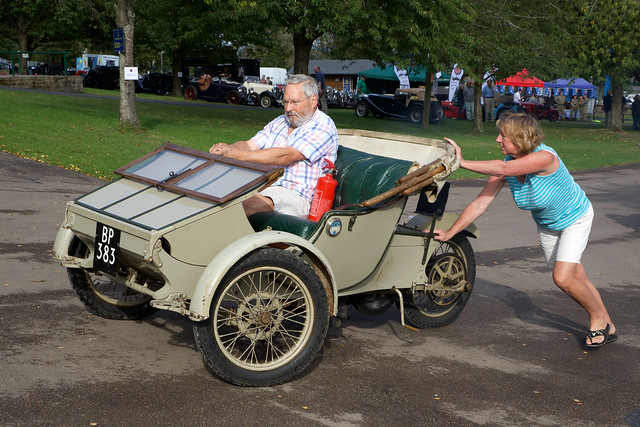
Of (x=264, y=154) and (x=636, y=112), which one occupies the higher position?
(x=264, y=154)

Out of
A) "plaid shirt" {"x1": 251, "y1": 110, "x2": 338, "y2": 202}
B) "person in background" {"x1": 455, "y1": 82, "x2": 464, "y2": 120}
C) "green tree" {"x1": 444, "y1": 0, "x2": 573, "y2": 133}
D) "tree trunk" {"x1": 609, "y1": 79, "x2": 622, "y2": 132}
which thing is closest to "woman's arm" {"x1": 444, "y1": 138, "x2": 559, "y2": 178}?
"plaid shirt" {"x1": 251, "y1": 110, "x2": 338, "y2": 202}

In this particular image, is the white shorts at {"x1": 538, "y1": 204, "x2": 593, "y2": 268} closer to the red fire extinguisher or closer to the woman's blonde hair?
the woman's blonde hair

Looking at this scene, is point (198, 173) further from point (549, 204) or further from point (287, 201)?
point (549, 204)

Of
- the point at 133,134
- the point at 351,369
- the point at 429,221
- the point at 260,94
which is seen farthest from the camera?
the point at 260,94

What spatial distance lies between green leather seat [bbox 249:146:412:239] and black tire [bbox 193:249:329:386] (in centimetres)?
37

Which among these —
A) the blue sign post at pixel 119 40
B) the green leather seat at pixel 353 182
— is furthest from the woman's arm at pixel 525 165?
the blue sign post at pixel 119 40

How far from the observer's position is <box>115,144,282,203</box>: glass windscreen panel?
15.1ft

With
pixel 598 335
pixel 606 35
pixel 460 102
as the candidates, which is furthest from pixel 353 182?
pixel 460 102

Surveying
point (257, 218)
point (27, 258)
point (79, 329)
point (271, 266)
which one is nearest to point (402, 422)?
point (271, 266)

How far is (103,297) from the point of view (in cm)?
551

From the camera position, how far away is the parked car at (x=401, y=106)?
3569 cm

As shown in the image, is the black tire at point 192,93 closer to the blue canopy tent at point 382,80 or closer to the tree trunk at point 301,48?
the blue canopy tent at point 382,80

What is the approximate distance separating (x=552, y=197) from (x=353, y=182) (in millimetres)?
1400

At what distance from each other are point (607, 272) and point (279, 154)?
4.52 metres
